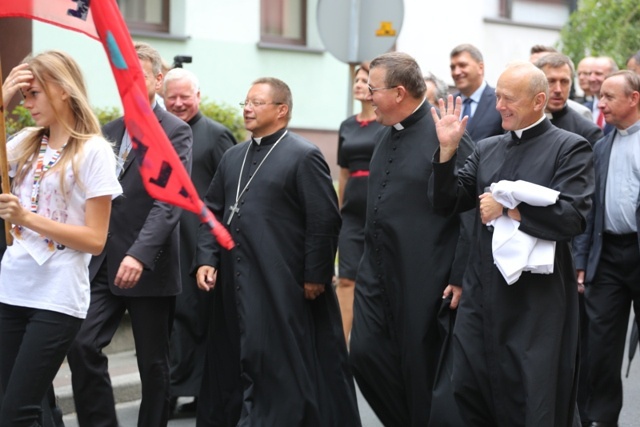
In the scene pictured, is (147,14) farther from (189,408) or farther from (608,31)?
(189,408)

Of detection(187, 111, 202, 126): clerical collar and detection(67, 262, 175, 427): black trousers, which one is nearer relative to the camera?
detection(67, 262, 175, 427): black trousers

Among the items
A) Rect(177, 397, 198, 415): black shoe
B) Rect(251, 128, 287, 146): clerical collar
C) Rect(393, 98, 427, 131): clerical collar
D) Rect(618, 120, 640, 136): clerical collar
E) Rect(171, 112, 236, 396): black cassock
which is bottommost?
Rect(177, 397, 198, 415): black shoe

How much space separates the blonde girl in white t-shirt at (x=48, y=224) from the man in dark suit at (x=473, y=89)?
12.1 feet

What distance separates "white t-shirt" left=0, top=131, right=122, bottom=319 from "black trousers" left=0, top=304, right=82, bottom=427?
53mm

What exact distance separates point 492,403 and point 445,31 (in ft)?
48.0

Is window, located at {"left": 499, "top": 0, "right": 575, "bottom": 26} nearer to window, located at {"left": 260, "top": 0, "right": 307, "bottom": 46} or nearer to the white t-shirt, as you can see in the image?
window, located at {"left": 260, "top": 0, "right": 307, "bottom": 46}

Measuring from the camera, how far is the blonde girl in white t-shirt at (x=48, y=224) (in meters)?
5.48

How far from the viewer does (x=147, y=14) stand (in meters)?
17.3

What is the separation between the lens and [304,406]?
7.32 meters

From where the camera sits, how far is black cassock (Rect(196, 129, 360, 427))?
7.31 metres

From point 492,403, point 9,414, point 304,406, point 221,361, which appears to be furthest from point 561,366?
point 9,414

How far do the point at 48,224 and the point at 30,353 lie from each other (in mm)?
520

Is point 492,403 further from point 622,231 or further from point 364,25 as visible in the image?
point 364,25

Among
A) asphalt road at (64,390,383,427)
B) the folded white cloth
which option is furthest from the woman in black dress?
the folded white cloth
